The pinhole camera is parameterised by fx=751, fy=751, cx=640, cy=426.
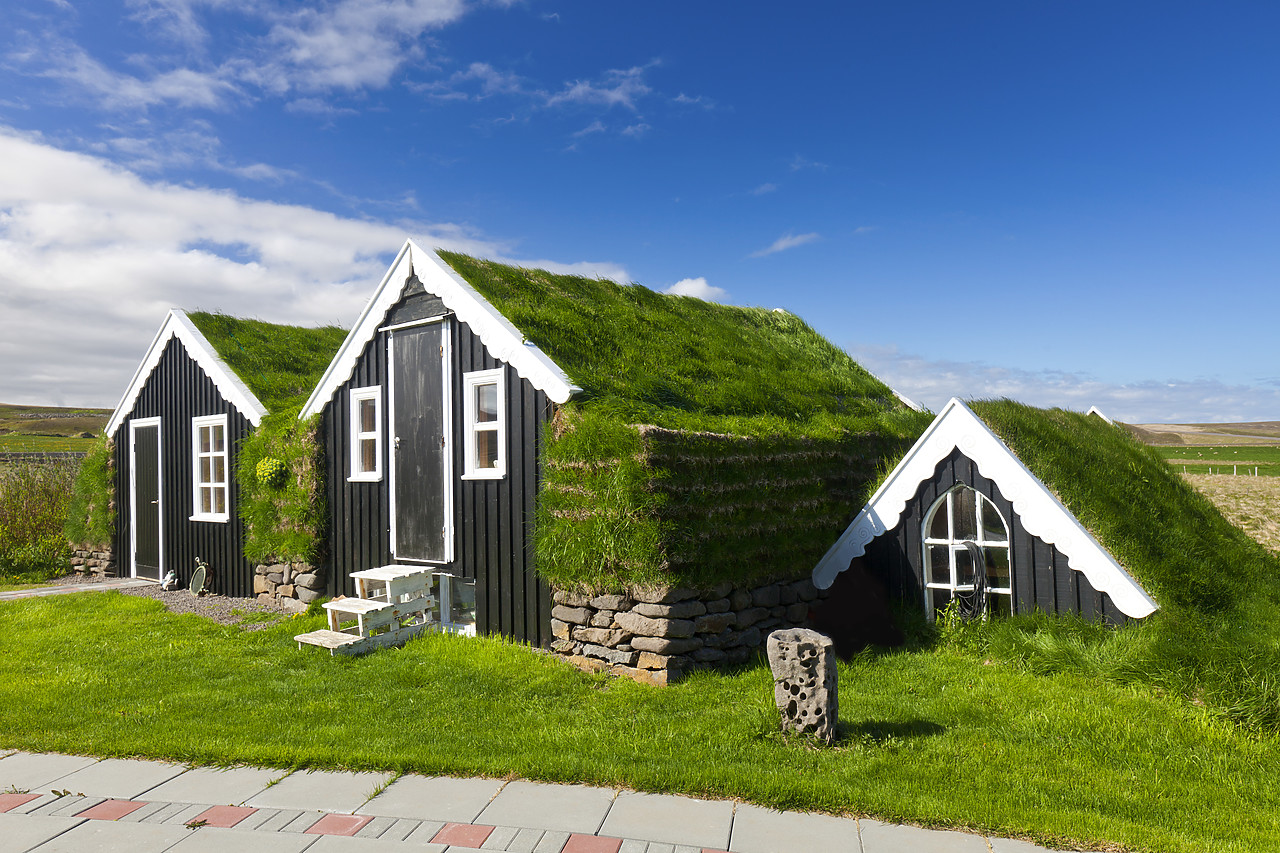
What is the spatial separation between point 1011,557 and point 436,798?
667 centimetres

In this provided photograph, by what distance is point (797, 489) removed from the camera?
9.40m

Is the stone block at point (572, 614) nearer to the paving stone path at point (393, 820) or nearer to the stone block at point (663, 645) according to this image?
the stone block at point (663, 645)

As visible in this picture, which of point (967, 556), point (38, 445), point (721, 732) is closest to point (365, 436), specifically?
point (721, 732)

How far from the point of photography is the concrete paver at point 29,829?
4.38 m

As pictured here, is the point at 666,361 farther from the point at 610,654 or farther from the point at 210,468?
the point at 210,468

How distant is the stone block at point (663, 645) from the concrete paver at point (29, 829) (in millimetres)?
4656

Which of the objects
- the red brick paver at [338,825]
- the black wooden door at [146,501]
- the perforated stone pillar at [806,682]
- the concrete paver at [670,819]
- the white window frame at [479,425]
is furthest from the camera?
the black wooden door at [146,501]

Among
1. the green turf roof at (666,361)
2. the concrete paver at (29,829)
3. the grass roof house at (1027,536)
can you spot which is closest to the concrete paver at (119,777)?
the concrete paver at (29,829)

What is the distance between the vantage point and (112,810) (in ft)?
15.8

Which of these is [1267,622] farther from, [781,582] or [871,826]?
[871,826]

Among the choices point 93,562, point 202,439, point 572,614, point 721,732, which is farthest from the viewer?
point 93,562

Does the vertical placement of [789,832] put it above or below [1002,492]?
below

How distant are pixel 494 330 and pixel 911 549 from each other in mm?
5785

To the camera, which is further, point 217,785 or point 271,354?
point 271,354
